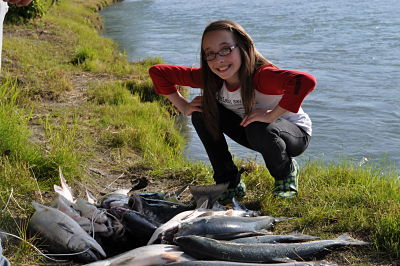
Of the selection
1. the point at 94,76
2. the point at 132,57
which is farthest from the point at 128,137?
the point at 132,57

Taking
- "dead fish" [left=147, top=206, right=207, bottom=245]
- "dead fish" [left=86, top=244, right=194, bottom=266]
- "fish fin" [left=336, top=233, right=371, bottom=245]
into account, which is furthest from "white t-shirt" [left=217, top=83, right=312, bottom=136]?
"dead fish" [left=86, top=244, right=194, bottom=266]

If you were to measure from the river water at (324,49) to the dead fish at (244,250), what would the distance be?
2.92 metres

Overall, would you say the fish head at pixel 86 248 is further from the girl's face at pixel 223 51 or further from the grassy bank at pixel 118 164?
the girl's face at pixel 223 51

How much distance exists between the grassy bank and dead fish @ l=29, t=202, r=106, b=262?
112 millimetres

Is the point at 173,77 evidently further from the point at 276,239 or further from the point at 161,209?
the point at 276,239

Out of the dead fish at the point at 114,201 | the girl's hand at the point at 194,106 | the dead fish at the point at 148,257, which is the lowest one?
the dead fish at the point at 114,201

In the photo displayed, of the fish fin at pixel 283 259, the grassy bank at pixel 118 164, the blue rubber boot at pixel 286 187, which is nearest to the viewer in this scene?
the fish fin at pixel 283 259

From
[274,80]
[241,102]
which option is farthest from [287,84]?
[241,102]

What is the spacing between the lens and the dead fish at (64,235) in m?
3.33

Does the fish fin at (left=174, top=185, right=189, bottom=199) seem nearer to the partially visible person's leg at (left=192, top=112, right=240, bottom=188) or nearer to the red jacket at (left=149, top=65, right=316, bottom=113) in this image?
the partially visible person's leg at (left=192, top=112, right=240, bottom=188)

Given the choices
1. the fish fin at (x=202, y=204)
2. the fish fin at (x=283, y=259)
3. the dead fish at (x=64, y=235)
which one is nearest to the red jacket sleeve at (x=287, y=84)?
the fish fin at (x=202, y=204)

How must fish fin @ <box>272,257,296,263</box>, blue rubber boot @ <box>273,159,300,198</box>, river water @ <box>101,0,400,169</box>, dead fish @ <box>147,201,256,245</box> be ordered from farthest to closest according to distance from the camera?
river water @ <box>101,0,400,169</box>
blue rubber boot @ <box>273,159,300,198</box>
dead fish @ <box>147,201,256,245</box>
fish fin @ <box>272,257,296,263</box>

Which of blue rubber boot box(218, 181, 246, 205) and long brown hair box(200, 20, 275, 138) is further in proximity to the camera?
blue rubber boot box(218, 181, 246, 205)

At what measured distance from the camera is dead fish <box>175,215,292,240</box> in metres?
3.42
